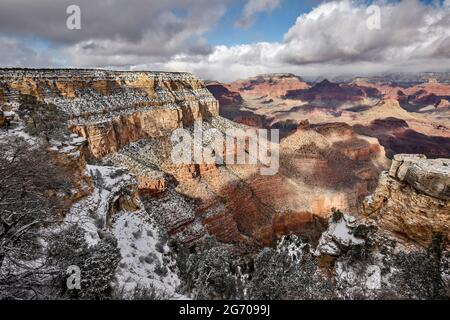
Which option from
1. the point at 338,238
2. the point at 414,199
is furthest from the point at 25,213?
the point at 414,199

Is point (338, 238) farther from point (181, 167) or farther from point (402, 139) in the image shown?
point (402, 139)

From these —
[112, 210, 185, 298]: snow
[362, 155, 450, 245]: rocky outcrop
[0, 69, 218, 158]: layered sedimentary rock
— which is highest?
[0, 69, 218, 158]: layered sedimentary rock

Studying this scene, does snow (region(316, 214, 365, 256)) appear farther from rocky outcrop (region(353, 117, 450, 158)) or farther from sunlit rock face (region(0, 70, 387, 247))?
rocky outcrop (region(353, 117, 450, 158))

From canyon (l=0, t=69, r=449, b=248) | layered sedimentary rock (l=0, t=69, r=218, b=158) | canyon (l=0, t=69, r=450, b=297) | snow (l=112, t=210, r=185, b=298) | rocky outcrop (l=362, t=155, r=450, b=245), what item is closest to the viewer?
snow (l=112, t=210, r=185, b=298)

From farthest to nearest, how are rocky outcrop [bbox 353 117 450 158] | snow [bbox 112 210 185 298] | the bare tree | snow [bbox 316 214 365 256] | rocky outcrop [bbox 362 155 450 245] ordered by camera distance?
rocky outcrop [bbox 353 117 450 158] < snow [bbox 316 214 365 256] < rocky outcrop [bbox 362 155 450 245] < snow [bbox 112 210 185 298] < the bare tree

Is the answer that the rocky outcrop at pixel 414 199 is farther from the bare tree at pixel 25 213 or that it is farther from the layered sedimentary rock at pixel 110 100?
the layered sedimentary rock at pixel 110 100

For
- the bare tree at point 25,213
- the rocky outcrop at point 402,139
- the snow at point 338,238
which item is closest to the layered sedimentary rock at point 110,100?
the bare tree at point 25,213

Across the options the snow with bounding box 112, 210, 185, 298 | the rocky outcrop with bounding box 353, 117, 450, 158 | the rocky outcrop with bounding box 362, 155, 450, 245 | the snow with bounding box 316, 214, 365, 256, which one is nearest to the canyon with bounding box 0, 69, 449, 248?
the snow with bounding box 112, 210, 185, 298
